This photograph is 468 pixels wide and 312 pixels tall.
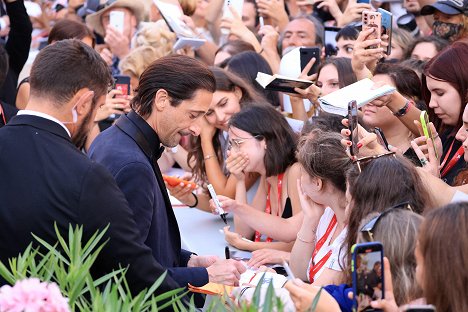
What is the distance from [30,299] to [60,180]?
2.76ft

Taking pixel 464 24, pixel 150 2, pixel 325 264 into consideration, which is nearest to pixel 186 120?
pixel 325 264

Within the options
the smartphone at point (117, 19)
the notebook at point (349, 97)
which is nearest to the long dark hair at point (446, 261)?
the notebook at point (349, 97)

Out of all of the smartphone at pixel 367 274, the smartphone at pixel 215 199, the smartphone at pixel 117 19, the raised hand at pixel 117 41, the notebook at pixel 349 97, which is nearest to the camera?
the smartphone at pixel 367 274

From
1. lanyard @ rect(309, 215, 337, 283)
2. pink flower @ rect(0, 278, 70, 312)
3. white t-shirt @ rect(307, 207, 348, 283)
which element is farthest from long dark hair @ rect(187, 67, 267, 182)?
pink flower @ rect(0, 278, 70, 312)

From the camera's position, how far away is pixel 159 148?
374cm

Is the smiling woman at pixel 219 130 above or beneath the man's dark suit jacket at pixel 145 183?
beneath

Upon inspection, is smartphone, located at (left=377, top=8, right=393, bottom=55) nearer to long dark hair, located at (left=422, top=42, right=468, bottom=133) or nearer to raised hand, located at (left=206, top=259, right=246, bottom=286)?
long dark hair, located at (left=422, top=42, right=468, bottom=133)

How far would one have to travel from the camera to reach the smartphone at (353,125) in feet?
12.2

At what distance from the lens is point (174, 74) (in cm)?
372

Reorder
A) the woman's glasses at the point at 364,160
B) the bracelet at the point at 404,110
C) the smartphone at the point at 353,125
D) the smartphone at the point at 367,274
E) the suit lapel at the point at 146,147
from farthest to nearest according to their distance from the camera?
the bracelet at the point at 404,110 < the smartphone at the point at 353,125 < the suit lapel at the point at 146,147 < the woman's glasses at the point at 364,160 < the smartphone at the point at 367,274

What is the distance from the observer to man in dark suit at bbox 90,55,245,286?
11.2 ft

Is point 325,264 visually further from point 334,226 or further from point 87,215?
point 87,215

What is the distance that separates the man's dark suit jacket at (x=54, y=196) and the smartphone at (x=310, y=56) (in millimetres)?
3319

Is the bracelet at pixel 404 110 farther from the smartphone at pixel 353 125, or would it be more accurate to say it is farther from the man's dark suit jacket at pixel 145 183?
the man's dark suit jacket at pixel 145 183
